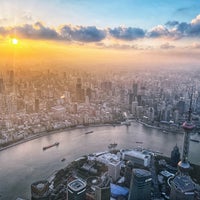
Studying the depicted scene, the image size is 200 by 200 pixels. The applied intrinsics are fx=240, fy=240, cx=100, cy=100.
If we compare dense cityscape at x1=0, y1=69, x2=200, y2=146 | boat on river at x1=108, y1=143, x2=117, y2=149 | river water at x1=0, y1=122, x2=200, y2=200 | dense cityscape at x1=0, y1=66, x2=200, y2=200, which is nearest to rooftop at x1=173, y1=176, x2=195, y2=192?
dense cityscape at x1=0, y1=66, x2=200, y2=200

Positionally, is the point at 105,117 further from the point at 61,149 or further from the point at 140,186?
the point at 140,186

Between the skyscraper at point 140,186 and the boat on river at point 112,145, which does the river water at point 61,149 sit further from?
the skyscraper at point 140,186

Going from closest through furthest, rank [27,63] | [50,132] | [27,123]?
[50,132] < [27,123] < [27,63]

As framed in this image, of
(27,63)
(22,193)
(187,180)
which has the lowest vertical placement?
(22,193)

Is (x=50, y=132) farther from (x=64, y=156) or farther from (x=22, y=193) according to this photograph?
(x=22, y=193)

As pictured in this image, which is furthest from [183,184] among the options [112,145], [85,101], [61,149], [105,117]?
[85,101]

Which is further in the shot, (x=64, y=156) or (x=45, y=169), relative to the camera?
(x=64, y=156)

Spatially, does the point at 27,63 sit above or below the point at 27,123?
above

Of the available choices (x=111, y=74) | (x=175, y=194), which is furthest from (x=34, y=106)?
(x=111, y=74)
